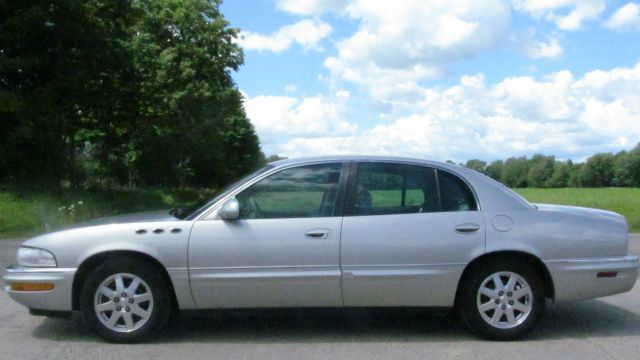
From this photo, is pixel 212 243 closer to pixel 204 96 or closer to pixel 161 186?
pixel 204 96

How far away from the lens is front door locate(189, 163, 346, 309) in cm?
579

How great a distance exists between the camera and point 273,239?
229 inches

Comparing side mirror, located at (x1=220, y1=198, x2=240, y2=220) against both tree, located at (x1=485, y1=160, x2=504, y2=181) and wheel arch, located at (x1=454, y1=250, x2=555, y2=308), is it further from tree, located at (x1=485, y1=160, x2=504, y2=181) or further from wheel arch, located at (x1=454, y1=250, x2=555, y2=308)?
tree, located at (x1=485, y1=160, x2=504, y2=181)

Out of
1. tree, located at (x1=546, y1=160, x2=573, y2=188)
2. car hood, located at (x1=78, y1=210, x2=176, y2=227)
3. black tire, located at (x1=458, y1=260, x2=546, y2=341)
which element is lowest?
black tire, located at (x1=458, y1=260, x2=546, y2=341)

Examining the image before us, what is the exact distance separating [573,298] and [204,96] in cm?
3333

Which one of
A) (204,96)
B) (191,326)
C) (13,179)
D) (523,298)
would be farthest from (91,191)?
(523,298)

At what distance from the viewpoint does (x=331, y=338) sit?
6.06 m

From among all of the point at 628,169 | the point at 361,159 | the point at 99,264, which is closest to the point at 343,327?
the point at 361,159

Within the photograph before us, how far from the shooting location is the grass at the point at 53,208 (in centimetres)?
1698

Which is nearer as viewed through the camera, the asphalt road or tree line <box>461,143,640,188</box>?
the asphalt road

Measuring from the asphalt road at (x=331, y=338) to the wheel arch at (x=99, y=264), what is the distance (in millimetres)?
431

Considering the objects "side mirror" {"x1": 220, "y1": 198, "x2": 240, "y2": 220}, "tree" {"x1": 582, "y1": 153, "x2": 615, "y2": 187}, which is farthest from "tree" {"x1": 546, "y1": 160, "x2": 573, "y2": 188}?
"side mirror" {"x1": 220, "y1": 198, "x2": 240, "y2": 220}

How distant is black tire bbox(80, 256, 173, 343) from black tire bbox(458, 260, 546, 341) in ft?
8.16

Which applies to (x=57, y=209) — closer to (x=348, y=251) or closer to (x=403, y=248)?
(x=348, y=251)
